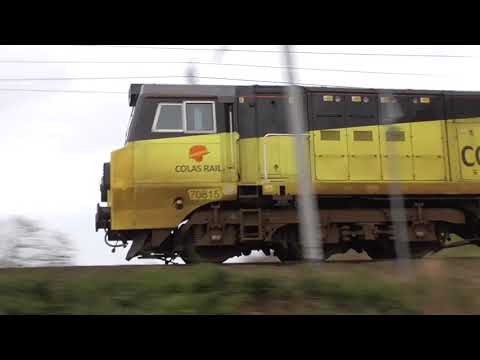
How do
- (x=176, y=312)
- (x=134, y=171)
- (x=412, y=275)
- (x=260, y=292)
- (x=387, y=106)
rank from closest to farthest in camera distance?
(x=176, y=312) → (x=260, y=292) → (x=412, y=275) → (x=134, y=171) → (x=387, y=106)

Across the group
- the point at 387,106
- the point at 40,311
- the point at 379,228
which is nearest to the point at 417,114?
the point at 387,106

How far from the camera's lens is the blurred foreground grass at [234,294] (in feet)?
18.6

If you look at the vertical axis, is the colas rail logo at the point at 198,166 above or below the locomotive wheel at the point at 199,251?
above

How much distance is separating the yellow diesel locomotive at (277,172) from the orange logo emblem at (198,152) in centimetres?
2

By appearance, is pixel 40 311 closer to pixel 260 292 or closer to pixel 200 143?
pixel 260 292

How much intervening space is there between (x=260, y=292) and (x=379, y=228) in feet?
16.0

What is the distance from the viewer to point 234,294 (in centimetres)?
599

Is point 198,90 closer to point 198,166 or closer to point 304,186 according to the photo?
point 198,166

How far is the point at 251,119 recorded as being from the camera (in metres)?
10.2

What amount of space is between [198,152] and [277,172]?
1.62 m

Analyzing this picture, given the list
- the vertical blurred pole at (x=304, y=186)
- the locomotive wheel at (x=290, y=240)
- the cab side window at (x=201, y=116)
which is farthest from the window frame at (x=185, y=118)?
the vertical blurred pole at (x=304, y=186)

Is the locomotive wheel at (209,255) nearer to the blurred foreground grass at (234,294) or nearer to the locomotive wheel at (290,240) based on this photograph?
the locomotive wheel at (290,240)

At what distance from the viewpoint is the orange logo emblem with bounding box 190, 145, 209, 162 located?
9.79 metres

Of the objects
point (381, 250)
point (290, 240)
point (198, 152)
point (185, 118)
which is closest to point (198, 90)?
point (185, 118)
